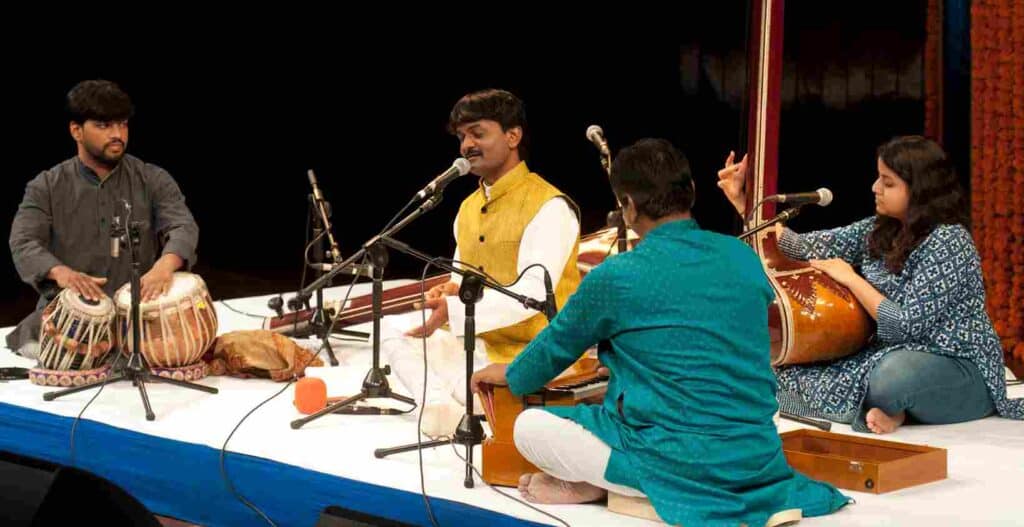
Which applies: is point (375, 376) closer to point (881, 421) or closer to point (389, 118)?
point (881, 421)

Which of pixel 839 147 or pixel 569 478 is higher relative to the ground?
pixel 839 147

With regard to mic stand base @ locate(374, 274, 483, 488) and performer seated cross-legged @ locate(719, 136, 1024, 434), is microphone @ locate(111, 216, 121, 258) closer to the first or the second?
mic stand base @ locate(374, 274, 483, 488)

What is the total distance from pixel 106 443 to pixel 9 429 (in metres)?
0.48

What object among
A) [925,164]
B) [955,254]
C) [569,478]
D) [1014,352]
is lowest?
[1014,352]

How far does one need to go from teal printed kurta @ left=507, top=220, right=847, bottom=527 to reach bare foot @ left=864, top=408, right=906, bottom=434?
1174 millimetres

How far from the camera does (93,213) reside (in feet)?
17.2

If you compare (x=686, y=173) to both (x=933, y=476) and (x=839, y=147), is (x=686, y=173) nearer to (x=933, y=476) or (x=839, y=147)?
(x=933, y=476)

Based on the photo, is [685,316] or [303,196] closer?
[685,316]

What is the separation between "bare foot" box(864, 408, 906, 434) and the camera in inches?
166

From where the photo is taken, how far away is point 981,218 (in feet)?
19.8

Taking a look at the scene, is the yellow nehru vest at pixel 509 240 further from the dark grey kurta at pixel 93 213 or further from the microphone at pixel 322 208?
the dark grey kurta at pixel 93 213

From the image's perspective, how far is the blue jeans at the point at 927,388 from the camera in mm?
4215

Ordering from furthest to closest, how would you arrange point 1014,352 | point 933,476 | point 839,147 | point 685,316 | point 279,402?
point 839,147 < point 1014,352 < point 279,402 < point 933,476 < point 685,316

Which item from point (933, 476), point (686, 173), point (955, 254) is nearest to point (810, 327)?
point (955, 254)
